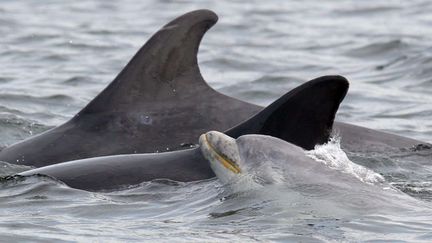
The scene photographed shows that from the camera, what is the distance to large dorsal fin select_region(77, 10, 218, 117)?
9758 millimetres

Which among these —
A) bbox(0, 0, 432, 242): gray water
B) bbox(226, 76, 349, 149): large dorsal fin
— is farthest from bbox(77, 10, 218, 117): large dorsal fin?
bbox(226, 76, 349, 149): large dorsal fin

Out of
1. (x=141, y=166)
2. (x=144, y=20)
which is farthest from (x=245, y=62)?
(x=141, y=166)

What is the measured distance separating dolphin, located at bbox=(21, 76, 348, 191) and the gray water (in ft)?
0.34

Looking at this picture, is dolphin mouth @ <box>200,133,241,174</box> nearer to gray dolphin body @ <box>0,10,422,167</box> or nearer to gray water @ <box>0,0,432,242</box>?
gray water @ <box>0,0,432,242</box>

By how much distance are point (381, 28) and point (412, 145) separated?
396 inches

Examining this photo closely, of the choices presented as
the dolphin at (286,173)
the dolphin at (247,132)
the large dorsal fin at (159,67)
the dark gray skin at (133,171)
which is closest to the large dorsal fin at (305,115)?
the dolphin at (247,132)

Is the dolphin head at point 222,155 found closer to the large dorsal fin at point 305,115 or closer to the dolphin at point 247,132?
the dolphin at point 247,132

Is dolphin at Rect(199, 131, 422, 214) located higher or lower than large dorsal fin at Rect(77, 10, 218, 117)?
lower

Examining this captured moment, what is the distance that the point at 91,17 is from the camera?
70.9ft

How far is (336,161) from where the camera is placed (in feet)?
25.4

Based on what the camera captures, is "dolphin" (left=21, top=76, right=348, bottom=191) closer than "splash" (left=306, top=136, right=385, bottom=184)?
No

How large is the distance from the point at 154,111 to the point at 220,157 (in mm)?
2369

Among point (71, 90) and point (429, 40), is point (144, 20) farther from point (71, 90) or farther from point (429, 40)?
point (71, 90)

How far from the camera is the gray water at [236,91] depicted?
23.6 ft
